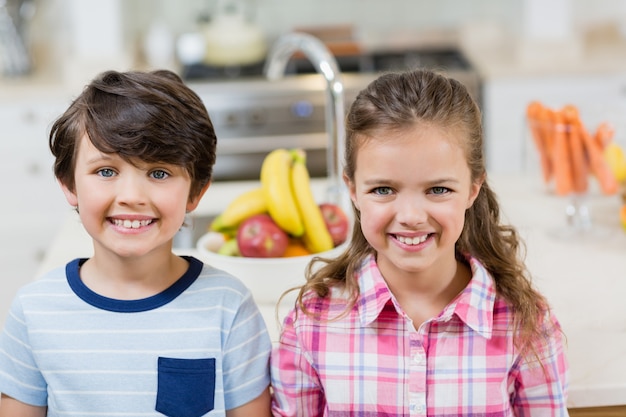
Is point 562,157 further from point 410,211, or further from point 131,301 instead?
point 131,301

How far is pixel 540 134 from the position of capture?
2.09 metres

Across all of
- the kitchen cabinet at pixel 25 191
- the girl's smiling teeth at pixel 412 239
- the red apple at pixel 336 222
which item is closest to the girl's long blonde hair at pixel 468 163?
the girl's smiling teeth at pixel 412 239

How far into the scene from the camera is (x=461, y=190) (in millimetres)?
1259

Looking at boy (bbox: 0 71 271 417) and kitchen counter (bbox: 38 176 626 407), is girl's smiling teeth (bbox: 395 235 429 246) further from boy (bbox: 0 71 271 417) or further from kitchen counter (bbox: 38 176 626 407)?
kitchen counter (bbox: 38 176 626 407)

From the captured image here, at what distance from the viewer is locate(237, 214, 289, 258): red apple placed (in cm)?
169

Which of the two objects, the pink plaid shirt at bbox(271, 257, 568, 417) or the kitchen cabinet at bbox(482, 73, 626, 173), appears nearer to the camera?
the pink plaid shirt at bbox(271, 257, 568, 417)

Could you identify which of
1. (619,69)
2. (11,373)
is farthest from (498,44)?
(11,373)

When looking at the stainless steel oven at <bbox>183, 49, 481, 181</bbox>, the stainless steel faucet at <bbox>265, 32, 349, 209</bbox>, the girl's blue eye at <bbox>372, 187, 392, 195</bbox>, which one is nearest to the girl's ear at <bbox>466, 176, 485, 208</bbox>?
the girl's blue eye at <bbox>372, 187, 392, 195</bbox>


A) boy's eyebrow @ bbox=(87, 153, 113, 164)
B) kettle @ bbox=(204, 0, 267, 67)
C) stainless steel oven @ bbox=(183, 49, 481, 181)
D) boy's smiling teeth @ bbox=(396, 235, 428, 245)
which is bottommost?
boy's smiling teeth @ bbox=(396, 235, 428, 245)

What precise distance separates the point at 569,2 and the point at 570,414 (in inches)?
102

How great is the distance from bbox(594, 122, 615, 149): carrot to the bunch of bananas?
25.0 inches

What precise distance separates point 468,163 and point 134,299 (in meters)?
0.49

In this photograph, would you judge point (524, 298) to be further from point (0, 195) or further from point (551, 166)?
point (0, 195)

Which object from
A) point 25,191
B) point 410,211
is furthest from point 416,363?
point 25,191
